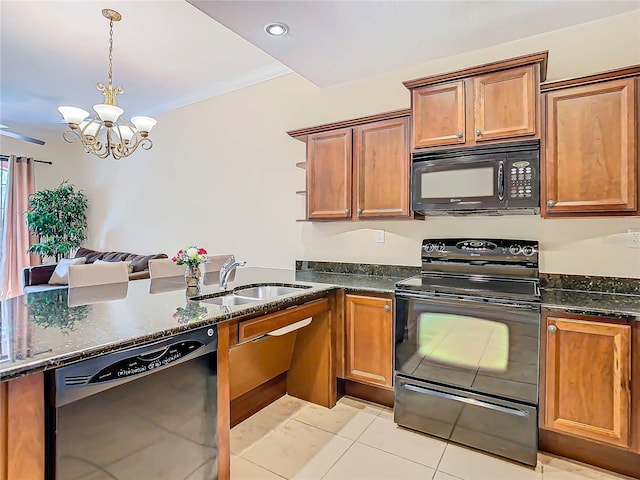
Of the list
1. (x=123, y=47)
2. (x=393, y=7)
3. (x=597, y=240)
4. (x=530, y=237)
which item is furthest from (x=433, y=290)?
(x=123, y=47)

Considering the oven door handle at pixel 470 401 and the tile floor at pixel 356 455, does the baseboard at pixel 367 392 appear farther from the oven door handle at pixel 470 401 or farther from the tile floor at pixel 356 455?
the oven door handle at pixel 470 401

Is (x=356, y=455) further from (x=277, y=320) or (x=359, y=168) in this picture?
(x=359, y=168)

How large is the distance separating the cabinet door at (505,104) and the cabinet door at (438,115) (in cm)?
10

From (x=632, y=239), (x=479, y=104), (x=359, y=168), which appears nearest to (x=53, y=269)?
(x=359, y=168)

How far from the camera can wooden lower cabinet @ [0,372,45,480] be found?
1.02 m

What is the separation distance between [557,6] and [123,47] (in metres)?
3.38

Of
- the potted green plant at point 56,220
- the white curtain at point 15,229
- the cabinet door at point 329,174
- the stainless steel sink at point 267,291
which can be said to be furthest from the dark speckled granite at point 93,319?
the white curtain at point 15,229

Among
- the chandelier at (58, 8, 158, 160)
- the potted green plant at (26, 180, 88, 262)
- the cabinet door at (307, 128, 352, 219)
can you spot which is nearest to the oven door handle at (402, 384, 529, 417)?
the cabinet door at (307, 128, 352, 219)

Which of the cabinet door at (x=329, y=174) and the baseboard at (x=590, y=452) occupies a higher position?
the cabinet door at (x=329, y=174)

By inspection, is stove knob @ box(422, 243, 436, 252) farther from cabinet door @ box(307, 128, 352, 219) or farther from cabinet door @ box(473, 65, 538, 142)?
cabinet door @ box(473, 65, 538, 142)

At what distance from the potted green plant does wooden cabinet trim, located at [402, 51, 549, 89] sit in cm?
552

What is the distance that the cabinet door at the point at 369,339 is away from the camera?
2.46m

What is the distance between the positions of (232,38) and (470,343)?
2979mm

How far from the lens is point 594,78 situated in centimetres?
203
